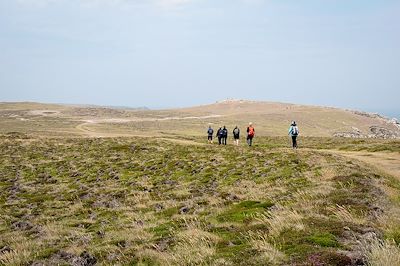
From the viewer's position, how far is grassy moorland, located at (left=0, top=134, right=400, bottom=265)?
10.9 m

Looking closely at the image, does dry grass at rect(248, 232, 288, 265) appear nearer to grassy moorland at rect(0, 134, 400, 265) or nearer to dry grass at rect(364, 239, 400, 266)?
grassy moorland at rect(0, 134, 400, 265)

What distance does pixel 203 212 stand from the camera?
18.1 metres

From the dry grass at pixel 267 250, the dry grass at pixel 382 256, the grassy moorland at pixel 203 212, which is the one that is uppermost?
the dry grass at pixel 382 256

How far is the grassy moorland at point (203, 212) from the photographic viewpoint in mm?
10891

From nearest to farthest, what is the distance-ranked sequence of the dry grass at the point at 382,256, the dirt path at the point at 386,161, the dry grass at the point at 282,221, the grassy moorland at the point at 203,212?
the dry grass at the point at 382,256 < the grassy moorland at the point at 203,212 < the dry grass at the point at 282,221 < the dirt path at the point at 386,161

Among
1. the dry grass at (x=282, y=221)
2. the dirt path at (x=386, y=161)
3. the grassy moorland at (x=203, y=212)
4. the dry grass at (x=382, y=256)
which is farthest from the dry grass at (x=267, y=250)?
the dirt path at (x=386, y=161)

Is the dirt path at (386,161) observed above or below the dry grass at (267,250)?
below

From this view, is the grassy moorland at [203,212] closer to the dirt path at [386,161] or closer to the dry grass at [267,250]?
the dry grass at [267,250]

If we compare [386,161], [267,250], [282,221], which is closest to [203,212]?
[282,221]

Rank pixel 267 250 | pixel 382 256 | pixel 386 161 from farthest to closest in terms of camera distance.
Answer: pixel 386 161 → pixel 267 250 → pixel 382 256

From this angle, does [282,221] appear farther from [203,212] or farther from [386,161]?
[386,161]

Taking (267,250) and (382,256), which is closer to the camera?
(382,256)

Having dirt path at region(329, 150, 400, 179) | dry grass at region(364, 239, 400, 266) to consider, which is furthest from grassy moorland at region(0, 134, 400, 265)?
dirt path at region(329, 150, 400, 179)

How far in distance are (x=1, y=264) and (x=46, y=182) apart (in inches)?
757
